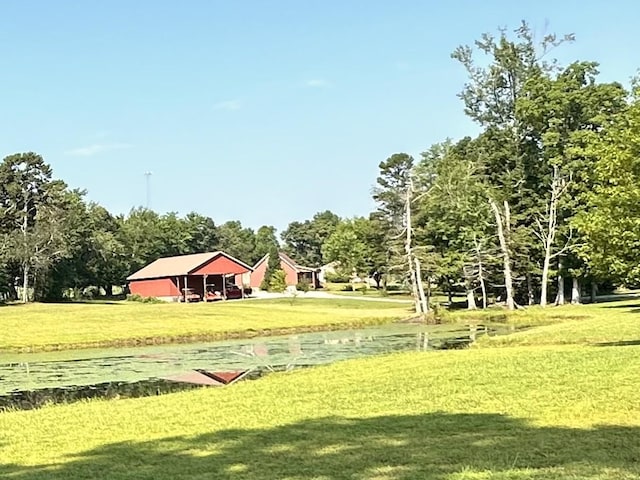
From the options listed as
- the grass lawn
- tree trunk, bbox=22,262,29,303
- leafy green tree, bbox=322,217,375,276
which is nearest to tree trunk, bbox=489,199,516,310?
leafy green tree, bbox=322,217,375,276

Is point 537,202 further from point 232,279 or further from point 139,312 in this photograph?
point 232,279

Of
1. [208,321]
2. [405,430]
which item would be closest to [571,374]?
[405,430]

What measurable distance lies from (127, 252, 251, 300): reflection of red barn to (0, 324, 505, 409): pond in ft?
107

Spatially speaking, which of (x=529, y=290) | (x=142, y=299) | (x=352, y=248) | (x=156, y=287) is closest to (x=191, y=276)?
(x=156, y=287)

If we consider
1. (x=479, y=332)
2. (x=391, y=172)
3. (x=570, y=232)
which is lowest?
(x=479, y=332)

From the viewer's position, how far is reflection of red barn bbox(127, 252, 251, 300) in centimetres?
7194

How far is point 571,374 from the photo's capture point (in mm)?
14297

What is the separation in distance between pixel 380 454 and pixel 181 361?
20390 millimetres

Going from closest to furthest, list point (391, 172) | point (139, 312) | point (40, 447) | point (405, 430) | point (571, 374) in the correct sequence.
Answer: point (405, 430) < point (40, 447) < point (571, 374) < point (139, 312) < point (391, 172)

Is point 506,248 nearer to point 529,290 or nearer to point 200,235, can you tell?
point 529,290

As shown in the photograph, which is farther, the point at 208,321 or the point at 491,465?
the point at 208,321

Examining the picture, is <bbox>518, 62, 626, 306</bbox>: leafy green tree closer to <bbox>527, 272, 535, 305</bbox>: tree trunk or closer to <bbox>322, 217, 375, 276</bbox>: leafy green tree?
<bbox>527, 272, 535, 305</bbox>: tree trunk

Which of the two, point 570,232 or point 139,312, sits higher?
point 570,232

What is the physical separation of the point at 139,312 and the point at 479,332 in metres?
22.8
